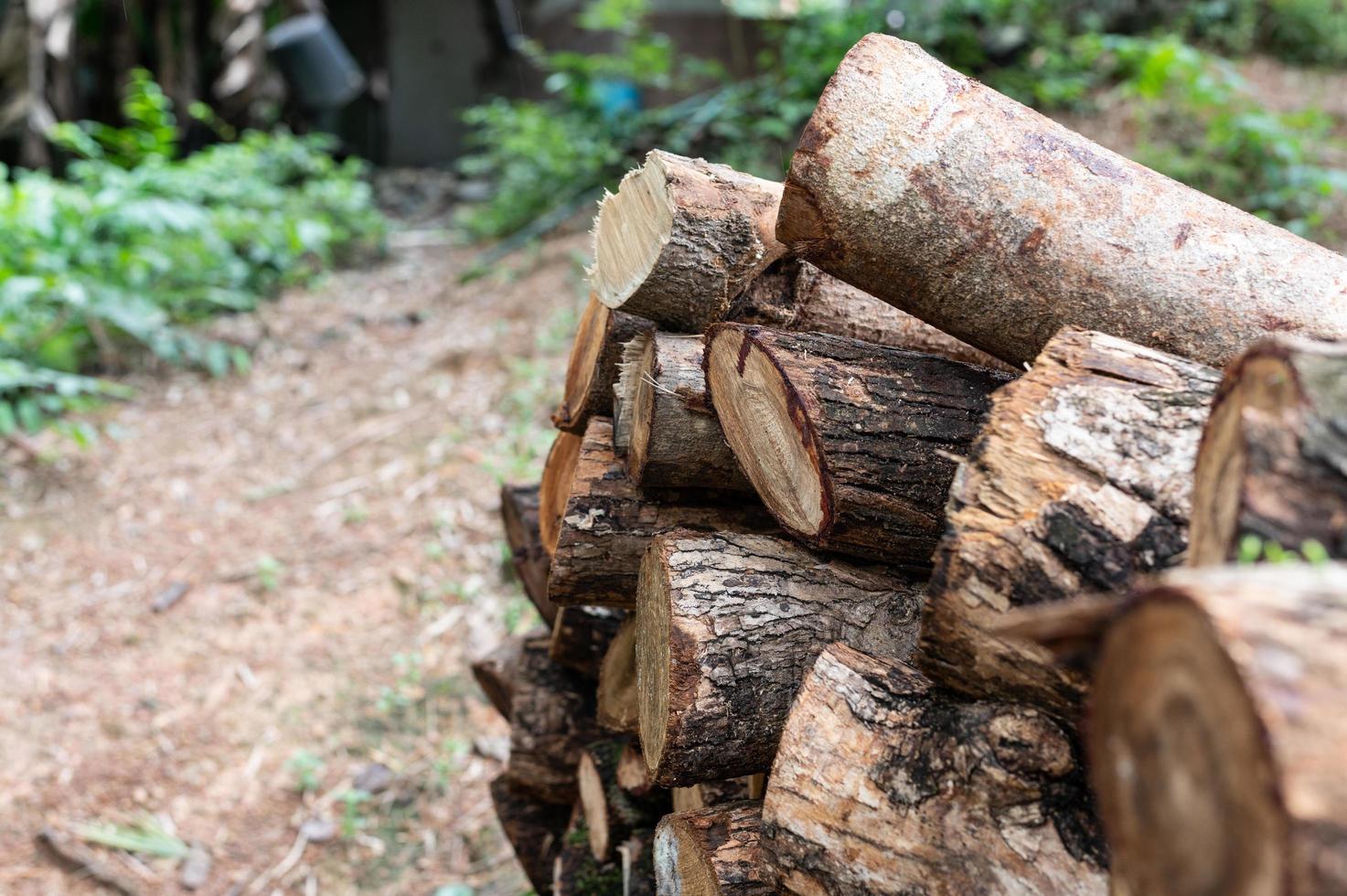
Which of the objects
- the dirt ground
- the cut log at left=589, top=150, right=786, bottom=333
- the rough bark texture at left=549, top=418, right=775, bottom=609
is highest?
the cut log at left=589, top=150, right=786, bottom=333

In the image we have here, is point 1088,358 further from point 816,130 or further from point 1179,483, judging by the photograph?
point 816,130

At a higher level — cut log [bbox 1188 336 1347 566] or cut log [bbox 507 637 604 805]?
cut log [bbox 1188 336 1347 566]

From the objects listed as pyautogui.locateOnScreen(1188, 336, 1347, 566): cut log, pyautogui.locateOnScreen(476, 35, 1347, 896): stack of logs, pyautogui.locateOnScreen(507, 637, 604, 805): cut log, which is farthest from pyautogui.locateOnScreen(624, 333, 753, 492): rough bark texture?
pyautogui.locateOnScreen(1188, 336, 1347, 566): cut log

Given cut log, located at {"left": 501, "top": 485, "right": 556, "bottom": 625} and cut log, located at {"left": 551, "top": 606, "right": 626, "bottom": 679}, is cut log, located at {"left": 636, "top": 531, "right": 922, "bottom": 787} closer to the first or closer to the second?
cut log, located at {"left": 551, "top": 606, "right": 626, "bottom": 679}

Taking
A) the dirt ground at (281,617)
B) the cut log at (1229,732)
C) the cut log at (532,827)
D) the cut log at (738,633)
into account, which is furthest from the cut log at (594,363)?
the dirt ground at (281,617)

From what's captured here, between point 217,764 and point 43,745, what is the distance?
576 mm

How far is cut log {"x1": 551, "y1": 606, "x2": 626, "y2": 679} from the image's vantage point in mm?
2131

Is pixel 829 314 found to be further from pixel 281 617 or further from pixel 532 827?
pixel 281 617

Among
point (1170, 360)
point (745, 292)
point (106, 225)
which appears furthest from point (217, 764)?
point (106, 225)

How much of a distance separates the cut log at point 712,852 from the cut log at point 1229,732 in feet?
2.39

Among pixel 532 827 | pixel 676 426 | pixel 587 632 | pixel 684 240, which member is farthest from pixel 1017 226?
pixel 532 827

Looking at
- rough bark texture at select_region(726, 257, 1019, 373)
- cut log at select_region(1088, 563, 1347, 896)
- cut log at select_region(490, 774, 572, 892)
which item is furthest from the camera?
cut log at select_region(490, 774, 572, 892)

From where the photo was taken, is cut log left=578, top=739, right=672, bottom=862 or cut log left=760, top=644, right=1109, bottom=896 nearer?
cut log left=760, top=644, right=1109, bottom=896

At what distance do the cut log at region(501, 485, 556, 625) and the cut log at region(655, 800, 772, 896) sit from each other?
0.81 meters
